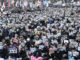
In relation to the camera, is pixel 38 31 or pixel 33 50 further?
pixel 38 31

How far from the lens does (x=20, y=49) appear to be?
61.5 ft

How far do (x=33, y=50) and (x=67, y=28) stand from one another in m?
7.28

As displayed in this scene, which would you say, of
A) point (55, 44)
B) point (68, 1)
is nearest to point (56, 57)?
point (55, 44)

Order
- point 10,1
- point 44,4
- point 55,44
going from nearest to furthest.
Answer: point 55,44, point 44,4, point 10,1

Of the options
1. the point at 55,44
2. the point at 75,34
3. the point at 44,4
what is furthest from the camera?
the point at 44,4

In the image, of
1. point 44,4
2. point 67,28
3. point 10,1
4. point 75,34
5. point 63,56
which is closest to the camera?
point 63,56

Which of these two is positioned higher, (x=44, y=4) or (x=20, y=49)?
(x=20, y=49)

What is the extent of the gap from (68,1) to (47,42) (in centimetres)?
2933

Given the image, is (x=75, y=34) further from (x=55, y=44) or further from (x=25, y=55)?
(x=25, y=55)

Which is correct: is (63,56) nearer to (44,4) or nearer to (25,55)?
(25,55)

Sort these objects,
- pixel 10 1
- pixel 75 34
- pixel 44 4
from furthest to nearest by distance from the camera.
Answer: pixel 10 1 < pixel 44 4 < pixel 75 34

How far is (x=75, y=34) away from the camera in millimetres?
22672

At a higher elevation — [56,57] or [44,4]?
[56,57]

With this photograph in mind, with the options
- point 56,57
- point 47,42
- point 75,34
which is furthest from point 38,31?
point 56,57
